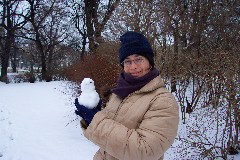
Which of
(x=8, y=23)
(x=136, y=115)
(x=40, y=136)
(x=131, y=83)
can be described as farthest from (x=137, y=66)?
(x=8, y=23)

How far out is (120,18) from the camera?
9172 millimetres

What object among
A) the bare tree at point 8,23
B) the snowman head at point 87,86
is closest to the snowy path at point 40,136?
the snowman head at point 87,86

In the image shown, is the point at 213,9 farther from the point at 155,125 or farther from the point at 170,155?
the point at 155,125

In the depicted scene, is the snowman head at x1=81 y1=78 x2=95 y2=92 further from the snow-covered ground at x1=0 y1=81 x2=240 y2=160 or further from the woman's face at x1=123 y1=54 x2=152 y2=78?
the snow-covered ground at x1=0 y1=81 x2=240 y2=160

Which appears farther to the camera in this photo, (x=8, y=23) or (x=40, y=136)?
(x=8, y=23)

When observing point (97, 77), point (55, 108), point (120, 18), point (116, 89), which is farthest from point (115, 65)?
point (116, 89)

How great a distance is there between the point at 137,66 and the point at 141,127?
0.45 meters

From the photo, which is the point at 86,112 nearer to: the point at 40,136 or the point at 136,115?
the point at 136,115

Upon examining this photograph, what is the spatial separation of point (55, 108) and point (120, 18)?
16.9ft

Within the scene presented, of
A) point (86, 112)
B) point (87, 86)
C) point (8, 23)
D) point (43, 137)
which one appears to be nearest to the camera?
point (86, 112)

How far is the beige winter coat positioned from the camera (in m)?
1.43

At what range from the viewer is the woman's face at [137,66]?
1754 mm

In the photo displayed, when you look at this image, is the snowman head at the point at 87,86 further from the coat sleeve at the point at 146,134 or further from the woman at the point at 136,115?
the coat sleeve at the point at 146,134

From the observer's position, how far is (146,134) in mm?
1438
